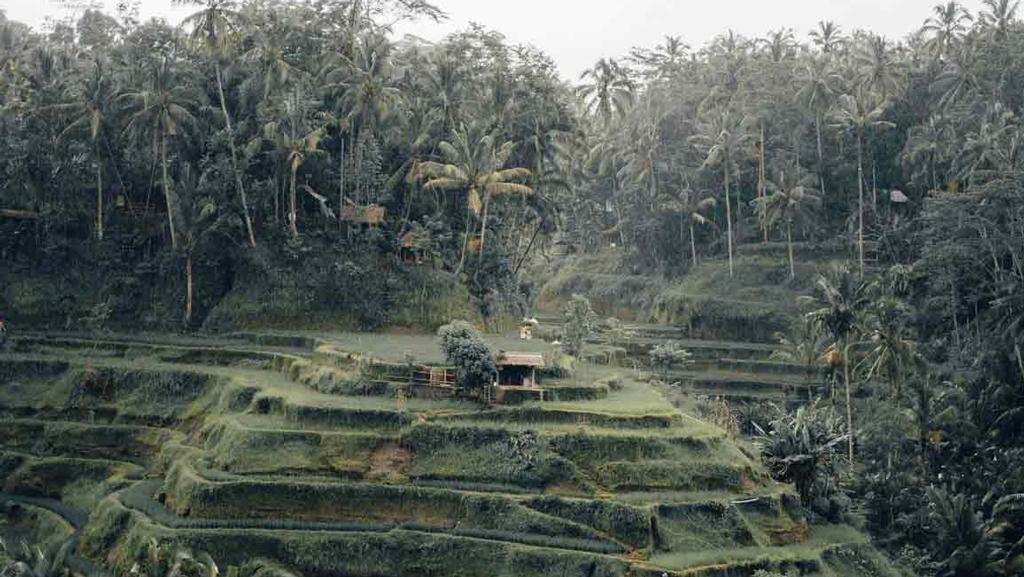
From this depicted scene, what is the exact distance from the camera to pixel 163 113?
54.1m

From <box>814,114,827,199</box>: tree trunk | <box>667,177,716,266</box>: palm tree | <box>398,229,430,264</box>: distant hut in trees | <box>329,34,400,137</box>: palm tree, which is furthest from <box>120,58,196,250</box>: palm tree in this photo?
<box>814,114,827,199</box>: tree trunk

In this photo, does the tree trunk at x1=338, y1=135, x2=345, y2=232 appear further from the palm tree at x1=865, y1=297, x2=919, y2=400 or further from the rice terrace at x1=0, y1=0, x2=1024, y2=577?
the palm tree at x1=865, y1=297, x2=919, y2=400

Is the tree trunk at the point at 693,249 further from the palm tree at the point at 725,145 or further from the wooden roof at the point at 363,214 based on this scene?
the wooden roof at the point at 363,214

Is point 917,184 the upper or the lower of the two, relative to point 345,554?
upper

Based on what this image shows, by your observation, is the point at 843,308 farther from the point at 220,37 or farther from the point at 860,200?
the point at 220,37

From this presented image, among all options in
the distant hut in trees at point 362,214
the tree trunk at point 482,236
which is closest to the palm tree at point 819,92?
the tree trunk at point 482,236

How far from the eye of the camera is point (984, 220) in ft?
162

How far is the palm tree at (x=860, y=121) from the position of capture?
65688mm

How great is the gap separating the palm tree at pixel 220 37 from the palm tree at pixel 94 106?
4.65m

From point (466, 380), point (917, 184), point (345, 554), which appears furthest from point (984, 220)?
point (345, 554)

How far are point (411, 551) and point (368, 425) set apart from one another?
541cm

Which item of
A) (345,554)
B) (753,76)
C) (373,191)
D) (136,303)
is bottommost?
(345,554)

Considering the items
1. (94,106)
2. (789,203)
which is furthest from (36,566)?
(789,203)

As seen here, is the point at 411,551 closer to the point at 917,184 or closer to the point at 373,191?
the point at 373,191
